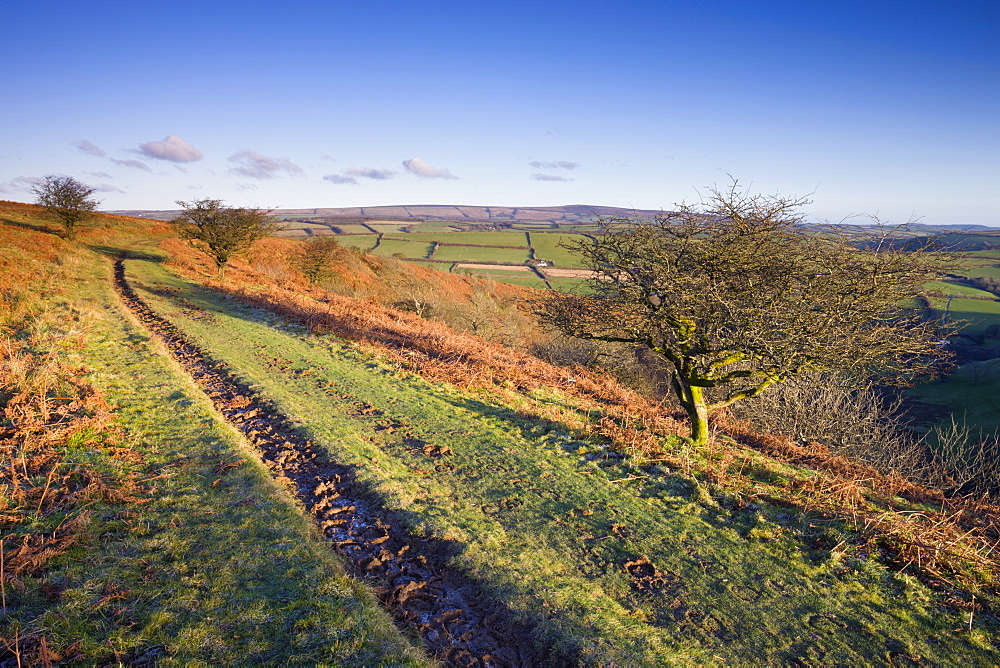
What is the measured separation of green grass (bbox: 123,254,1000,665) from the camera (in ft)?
17.6

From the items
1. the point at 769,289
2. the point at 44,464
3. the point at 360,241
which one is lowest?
the point at 44,464

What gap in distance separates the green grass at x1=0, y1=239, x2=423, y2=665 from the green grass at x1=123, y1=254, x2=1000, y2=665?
5.18 feet

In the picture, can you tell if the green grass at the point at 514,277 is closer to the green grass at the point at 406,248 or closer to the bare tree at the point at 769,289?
the green grass at the point at 406,248

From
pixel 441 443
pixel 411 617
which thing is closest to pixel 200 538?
pixel 411 617

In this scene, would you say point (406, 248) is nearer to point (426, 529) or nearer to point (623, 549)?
point (426, 529)

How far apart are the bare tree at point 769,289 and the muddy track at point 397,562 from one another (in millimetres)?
6352

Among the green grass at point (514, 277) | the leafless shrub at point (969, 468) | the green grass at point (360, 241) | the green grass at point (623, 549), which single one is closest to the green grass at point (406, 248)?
the green grass at point (360, 241)

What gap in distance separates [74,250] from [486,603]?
4076cm

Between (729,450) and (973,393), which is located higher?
(729,450)

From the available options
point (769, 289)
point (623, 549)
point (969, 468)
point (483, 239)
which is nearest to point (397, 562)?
point (623, 549)

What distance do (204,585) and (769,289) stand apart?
389 inches

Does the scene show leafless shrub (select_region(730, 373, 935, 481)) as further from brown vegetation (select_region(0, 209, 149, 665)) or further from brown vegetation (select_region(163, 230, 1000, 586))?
brown vegetation (select_region(0, 209, 149, 665))

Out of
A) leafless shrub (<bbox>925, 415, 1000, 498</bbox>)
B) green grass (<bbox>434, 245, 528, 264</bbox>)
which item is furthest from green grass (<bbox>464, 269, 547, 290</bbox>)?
leafless shrub (<bbox>925, 415, 1000, 498</bbox>)

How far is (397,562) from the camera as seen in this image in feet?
20.6
